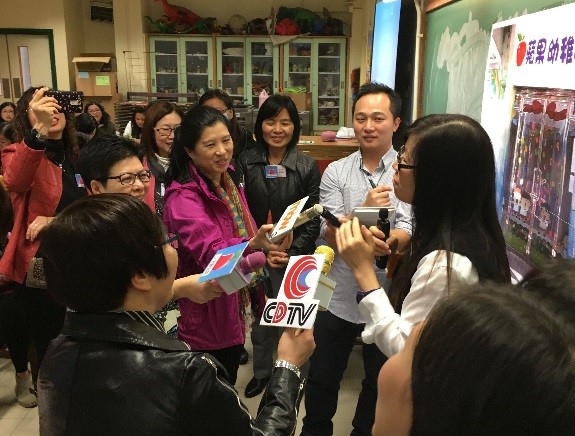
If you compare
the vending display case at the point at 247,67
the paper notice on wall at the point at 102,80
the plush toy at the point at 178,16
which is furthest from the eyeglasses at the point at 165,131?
the plush toy at the point at 178,16

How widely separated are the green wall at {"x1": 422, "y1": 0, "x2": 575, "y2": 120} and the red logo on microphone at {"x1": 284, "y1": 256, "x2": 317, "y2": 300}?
3.62 ft

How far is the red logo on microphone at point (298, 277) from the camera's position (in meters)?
1.12

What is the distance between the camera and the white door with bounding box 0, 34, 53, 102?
24.8ft

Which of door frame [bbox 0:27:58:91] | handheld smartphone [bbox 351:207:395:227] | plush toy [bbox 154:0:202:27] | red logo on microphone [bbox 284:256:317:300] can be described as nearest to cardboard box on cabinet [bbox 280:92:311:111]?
plush toy [bbox 154:0:202:27]

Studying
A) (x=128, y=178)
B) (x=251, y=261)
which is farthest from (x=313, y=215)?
Answer: (x=128, y=178)

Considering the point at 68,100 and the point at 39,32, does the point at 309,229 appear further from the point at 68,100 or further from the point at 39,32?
the point at 39,32

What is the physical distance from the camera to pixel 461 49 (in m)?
2.46

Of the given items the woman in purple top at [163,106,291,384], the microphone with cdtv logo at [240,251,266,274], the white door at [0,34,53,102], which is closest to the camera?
the microphone with cdtv logo at [240,251,266,274]

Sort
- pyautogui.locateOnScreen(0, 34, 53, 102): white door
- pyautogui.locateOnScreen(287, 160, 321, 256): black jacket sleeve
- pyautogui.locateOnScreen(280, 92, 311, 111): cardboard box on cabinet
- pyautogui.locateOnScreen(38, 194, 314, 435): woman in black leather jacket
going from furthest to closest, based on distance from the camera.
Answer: pyautogui.locateOnScreen(280, 92, 311, 111): cardboard box on cabinet
pyautogui.locateOnScreen(0, 34, 53, 102): white door
pyautogui.locateOnScreen(287, 160, 321, 256): black jacket sleeve
pyautogui.locateOnScreen(38, 194, 314, 435): woman in black leather jacket

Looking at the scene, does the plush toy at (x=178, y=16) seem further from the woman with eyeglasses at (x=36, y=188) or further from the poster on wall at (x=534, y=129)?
the poster on wall at (x=534, y=129)

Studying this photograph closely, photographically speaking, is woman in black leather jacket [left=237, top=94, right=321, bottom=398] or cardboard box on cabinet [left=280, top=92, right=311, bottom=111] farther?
cardboard box on cabinet [left=280, top=92, right=311, bottom=111]

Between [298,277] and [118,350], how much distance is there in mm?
411

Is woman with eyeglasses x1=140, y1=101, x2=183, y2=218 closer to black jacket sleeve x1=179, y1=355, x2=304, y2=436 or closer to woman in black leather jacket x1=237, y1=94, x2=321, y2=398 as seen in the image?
woman in black leather jacket x1=237, y1=94, x2=321, y2=398

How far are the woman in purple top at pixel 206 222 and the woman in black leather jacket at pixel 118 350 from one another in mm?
719
